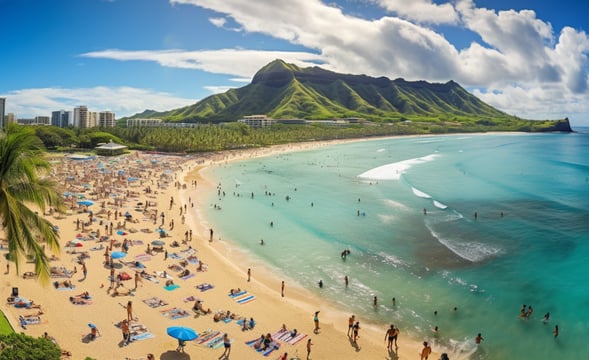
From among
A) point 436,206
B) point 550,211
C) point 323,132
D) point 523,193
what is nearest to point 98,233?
point 436,206

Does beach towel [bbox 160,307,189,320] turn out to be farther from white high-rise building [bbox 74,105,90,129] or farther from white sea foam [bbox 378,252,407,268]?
white high-rise building [bbox 74,105,90,129]

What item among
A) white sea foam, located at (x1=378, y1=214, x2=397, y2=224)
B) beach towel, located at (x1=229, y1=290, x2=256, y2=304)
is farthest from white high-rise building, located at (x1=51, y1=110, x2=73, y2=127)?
beach towel, located at (x1=229, y1=290, x2=256, y2=304)

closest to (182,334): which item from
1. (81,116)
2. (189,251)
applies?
(189,251)

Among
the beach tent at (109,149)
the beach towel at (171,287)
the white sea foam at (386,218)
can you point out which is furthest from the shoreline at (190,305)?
the beach tent at (109,149)

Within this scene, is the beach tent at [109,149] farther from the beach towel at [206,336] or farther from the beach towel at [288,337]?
the beach towel at [288,337]

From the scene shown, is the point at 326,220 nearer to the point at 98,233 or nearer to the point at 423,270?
the point at 423,270
